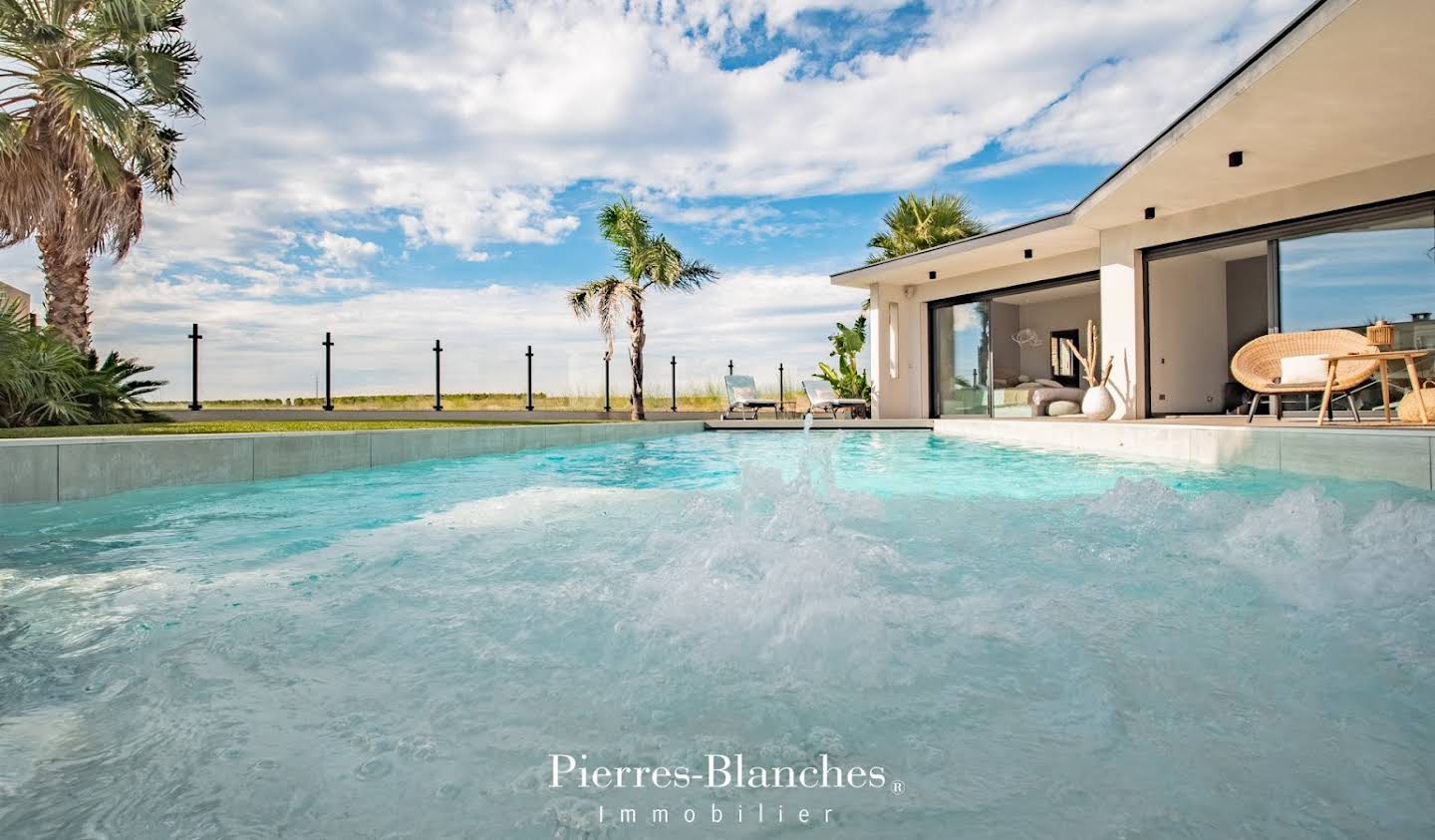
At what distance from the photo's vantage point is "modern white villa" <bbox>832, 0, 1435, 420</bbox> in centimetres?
528

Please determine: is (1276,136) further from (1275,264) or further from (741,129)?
(741,129)

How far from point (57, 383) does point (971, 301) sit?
13369mm

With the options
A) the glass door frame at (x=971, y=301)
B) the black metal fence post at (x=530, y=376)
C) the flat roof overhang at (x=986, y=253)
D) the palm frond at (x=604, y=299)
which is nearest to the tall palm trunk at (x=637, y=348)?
the palm frond at (x=604, y=299)

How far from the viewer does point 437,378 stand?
600 inches

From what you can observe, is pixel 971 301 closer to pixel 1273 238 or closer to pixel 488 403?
pixel 1273 238

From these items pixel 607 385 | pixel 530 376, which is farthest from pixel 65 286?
pixel 607 385

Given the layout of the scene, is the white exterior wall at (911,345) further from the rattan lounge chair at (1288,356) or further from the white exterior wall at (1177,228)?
the rattan lounge chair at (1288,356)

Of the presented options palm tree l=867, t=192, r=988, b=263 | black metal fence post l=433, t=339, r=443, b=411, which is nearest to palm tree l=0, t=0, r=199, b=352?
black metal fence post l=433, t=339, r=443, b=411

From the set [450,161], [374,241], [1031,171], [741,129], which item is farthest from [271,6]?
[1031,171]

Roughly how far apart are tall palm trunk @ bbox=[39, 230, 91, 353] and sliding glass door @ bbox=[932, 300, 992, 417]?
525 inches

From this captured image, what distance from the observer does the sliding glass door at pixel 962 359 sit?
43.8 feet

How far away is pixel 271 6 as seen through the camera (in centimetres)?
877

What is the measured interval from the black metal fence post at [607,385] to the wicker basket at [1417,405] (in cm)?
1359

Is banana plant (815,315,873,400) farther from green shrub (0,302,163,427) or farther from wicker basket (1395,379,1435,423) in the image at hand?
green shrub (0,302,163,427)
